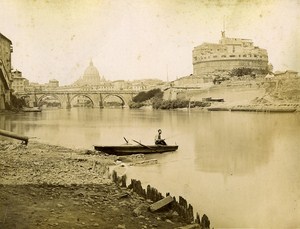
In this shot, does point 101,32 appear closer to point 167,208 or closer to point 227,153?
point 167,208

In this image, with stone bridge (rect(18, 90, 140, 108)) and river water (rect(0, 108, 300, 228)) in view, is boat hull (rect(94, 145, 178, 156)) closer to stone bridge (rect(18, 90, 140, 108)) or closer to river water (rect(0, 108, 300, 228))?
river water (rect(0, 108, 300, 228))

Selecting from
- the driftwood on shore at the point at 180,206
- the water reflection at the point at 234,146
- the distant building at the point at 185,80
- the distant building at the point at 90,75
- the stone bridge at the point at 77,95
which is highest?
the distant building at the point at 185,80

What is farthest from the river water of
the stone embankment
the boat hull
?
the stone embankment

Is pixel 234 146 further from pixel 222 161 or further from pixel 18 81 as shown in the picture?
pixel 18 81

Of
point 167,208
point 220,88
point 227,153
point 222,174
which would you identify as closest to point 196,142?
point 227,153

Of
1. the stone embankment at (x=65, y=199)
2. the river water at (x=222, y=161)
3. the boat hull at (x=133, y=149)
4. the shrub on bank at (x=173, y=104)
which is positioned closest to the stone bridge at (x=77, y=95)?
the river water at (x=222, y=161)

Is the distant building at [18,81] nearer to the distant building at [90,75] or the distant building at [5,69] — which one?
the distant building at [5,69]

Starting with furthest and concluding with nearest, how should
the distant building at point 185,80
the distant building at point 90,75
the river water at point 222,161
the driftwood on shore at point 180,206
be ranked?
the distant building at point 185,80 → the distant building at point 90,75 → the river water at point 222,161 → the driftwood on shore at point 180,206
